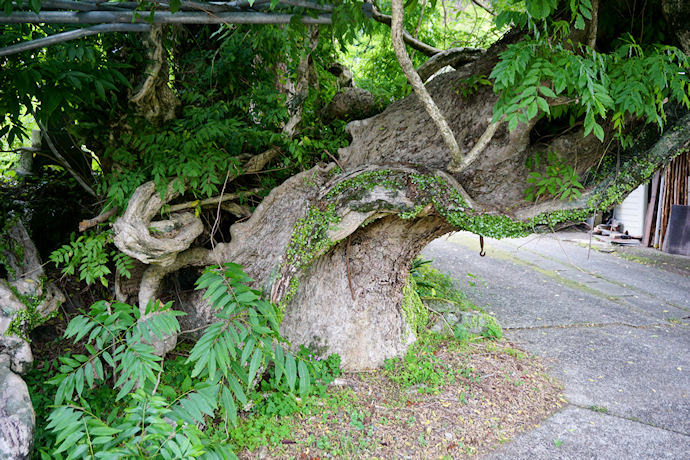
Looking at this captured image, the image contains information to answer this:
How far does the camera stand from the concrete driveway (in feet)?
9.82

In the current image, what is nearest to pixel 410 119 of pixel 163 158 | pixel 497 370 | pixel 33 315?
pixel 163 158

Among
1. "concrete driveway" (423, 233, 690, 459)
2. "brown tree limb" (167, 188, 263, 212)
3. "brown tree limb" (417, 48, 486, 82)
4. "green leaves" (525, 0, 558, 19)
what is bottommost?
"concrete driveway" (423, 233, 690, 459)

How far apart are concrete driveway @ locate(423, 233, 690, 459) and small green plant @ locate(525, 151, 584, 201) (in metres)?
0.66

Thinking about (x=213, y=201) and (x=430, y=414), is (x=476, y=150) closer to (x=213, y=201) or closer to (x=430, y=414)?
(x=430, y=414)

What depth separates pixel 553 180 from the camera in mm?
3152

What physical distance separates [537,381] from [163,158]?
139 inches

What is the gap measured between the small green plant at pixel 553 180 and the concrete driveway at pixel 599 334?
0.66 m

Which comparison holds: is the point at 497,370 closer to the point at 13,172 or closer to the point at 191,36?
the point at 191,36

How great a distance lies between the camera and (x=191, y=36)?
13.3ft

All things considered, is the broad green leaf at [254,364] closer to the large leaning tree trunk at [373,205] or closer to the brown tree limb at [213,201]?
the large leaning tree trunk at [373,205]

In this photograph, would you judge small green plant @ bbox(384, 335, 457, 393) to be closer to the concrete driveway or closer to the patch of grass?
the concrete driveway

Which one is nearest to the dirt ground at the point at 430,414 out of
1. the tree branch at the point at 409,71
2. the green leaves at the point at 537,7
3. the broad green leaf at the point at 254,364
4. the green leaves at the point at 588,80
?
the broad green leaf at the point at 254,364

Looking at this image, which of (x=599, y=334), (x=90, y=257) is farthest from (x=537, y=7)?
(x=599, y=334)

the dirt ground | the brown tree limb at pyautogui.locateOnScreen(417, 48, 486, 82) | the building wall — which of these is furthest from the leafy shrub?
the building wall
